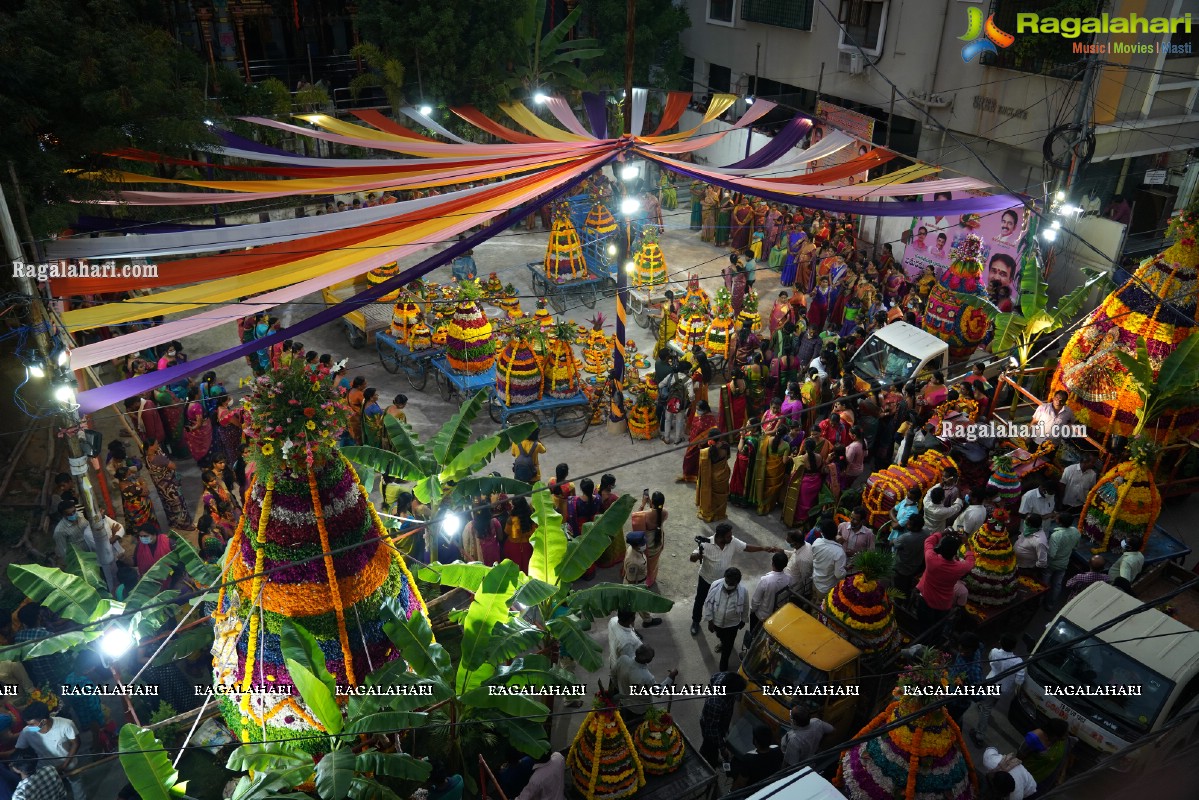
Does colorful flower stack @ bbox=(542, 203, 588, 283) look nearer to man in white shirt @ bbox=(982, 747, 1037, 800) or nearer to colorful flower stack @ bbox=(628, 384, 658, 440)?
colorful flower stack @ bbox=(628, 384, 658, 440)

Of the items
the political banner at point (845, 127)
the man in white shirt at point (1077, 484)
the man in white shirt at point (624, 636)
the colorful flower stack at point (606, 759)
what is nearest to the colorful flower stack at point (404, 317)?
the man in white shirt at point (624, 636)

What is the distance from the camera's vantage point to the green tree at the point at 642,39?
1969 cm

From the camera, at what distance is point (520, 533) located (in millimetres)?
7656

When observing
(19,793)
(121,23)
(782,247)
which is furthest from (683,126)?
(19,793)

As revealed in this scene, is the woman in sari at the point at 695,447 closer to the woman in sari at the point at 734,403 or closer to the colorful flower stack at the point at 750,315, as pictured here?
the woman in sari at the point at 734,403

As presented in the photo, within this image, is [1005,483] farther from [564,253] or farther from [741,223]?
[741,223]

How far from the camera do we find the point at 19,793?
526 centimetres

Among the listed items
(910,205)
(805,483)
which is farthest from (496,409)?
(910,205)

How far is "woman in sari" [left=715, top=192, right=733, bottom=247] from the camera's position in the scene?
1741 centimetres

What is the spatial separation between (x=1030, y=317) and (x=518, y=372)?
600cm

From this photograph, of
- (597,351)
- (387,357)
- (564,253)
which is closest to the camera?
(597,351)

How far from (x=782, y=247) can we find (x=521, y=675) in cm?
1184

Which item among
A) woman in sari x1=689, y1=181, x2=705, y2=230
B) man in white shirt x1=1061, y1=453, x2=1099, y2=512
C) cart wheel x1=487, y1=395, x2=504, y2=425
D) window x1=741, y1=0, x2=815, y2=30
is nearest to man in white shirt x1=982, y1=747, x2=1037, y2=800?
man in white shirt x1=1061, y1=453, x2=1099, y2=512

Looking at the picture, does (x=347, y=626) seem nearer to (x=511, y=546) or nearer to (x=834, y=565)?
(x=511, y=546)
